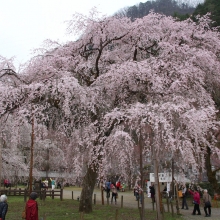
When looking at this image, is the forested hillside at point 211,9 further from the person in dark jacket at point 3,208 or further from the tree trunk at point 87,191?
the person in dark jacket at point 3,208

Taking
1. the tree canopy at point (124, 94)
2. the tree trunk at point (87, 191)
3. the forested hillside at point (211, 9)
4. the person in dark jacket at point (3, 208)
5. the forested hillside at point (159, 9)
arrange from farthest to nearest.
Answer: the forested hillside at point (211, 9)
the forested hillside at point (159, 9)
the tree trunk at point (87, 191)
the tree canopy at point (124, 94)
the person in dark jacket at point (3, 208)

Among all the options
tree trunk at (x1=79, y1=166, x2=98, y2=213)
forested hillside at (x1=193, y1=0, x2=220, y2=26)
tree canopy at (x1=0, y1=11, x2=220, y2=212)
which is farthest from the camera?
forested hillside at (x1=193, y1=0, x2=220, y2=26)

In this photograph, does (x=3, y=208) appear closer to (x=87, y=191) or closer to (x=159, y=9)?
(x=87, y=191)

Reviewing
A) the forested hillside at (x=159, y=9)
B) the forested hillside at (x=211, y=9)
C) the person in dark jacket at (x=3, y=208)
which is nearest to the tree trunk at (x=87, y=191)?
the person in dark jacket at (x=3, y=208)

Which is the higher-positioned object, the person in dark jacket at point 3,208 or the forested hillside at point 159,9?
the forested hillside at point 159,9

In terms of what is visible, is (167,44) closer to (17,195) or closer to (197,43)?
(197,43)

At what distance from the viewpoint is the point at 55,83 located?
10.9 m

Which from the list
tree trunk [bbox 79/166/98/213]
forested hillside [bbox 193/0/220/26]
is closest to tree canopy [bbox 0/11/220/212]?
tree trunk [bbox 79/166/98/213]

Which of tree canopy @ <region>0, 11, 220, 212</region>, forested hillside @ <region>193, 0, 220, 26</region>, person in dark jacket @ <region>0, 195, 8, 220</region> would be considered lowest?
person in dark jacket @ <region>0, 195, 8, 220</region>

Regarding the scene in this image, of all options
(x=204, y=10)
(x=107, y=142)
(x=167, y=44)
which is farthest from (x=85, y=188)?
(x=204, y=10)

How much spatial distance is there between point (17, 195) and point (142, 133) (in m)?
16.9

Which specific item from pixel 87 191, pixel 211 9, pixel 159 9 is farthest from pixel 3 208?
pixel 159 9

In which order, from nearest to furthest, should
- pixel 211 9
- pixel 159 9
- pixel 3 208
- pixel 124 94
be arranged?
pixel 3 208
pixel 124 94
pixel 211 9
pixel 159 9

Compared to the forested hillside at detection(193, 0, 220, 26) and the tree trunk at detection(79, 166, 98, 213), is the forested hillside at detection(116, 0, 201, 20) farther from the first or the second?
the tree trunk at detection(79, 166, 98, 213)
